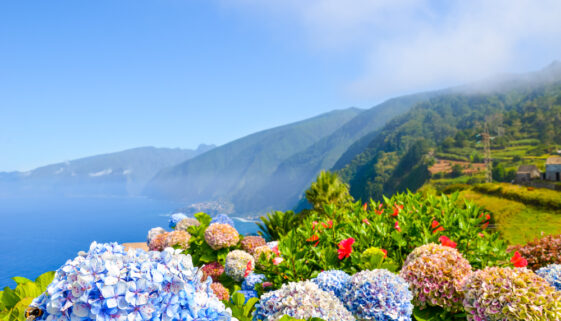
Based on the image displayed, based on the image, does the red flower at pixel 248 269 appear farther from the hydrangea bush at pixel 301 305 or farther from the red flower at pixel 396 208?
the hydrangea bush at pixel 301 305

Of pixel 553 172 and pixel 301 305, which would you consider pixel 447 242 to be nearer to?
pixel 301 305

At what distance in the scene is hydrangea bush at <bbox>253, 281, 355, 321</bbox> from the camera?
2.29 meters

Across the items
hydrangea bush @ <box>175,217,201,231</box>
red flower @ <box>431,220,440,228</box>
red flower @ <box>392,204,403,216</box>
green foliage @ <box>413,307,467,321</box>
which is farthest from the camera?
hydrangea bush @ <box>175,217,201,231</box>

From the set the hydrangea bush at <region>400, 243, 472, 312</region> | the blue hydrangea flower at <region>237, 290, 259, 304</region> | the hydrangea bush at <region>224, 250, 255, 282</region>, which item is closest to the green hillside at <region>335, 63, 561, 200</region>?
the hydrangea bush at <region>224, 250, 255, 282</region>

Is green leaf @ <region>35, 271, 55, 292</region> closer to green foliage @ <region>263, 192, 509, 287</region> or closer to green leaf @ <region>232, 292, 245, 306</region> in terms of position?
green leaf @ <region>232, 292, 245, 306</region>

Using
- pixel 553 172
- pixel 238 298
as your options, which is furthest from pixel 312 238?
pixel 553 172

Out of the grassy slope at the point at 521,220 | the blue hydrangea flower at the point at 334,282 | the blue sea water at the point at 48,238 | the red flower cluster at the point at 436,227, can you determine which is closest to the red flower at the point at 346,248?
the blue hydrangea flower at the point at 334,282

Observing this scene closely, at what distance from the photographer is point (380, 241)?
4.08 meters

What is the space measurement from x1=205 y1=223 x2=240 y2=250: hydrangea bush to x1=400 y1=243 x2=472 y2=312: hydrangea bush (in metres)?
3.58

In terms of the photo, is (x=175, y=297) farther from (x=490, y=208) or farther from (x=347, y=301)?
(x=490, y=208)

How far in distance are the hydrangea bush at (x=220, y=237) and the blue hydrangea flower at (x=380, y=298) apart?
3581mm

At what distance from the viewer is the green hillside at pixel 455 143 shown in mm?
91700

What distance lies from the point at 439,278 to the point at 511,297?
565 mm

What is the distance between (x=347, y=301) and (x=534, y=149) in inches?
4324
